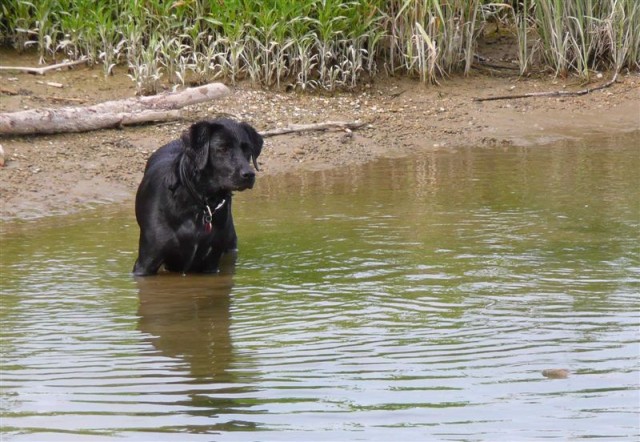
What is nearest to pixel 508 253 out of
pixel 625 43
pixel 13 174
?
pixel 13 174

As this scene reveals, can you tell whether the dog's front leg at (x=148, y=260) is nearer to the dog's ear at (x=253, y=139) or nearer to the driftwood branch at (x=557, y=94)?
the dog's ear at (x=253, y=139)

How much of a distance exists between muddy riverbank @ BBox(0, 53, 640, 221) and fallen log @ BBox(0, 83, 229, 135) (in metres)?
0.09

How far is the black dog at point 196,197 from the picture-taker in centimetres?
765

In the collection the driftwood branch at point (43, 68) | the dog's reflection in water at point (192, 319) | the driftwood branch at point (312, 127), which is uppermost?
the driftwood branch at point (43, 68)

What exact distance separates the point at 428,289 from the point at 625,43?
7534mm

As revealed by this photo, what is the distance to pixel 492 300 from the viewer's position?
684 cm

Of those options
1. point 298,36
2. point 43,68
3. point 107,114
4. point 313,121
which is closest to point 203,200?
point 107,114

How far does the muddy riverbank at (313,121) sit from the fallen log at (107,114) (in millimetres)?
89

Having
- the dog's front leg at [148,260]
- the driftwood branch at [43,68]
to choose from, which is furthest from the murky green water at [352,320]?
the driftwood branch at [43,68]

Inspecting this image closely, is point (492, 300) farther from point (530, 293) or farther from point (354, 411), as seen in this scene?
point (354, 411)

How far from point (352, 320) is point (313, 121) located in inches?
238

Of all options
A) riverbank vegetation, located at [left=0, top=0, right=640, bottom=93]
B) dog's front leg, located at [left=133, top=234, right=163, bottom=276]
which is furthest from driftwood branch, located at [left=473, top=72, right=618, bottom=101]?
dog's front leg, located at [left=133, top=234, right=163, bottom=276]

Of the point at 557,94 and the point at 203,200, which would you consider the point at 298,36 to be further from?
the point at 203,200

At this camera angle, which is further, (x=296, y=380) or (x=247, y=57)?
(x=247, y=57)
